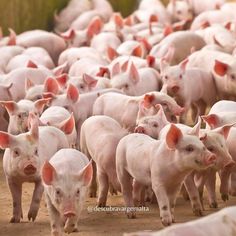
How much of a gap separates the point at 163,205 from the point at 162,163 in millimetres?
251

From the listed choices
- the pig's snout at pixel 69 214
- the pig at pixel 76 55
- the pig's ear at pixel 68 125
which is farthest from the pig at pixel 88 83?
the pig's snout at pixel 69 214

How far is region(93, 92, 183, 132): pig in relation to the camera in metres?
6.70

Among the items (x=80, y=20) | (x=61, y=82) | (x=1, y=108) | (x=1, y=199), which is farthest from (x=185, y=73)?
(x=80, y=20)

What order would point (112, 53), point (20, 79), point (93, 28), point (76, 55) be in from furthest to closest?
point (93, 28) → point (76, 55) → point (112, 53) → point (20, 79)

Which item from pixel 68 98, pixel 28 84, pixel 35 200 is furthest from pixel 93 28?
pixel 35 200

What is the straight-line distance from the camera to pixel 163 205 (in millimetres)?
5324

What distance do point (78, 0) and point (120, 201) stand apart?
22.3 feet

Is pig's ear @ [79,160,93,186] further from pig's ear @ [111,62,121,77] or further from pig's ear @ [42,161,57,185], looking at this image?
pig's ear @ [111,62,121,77]

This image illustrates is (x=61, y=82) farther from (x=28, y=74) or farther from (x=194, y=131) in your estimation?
(x=194, y=131)

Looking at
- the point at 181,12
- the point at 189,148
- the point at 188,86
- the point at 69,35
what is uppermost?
the point at 189,148

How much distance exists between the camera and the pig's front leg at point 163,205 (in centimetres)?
530

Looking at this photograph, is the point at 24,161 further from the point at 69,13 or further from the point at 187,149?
the point at 69,13

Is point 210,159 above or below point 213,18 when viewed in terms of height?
above

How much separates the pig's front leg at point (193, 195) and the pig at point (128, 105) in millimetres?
1063
